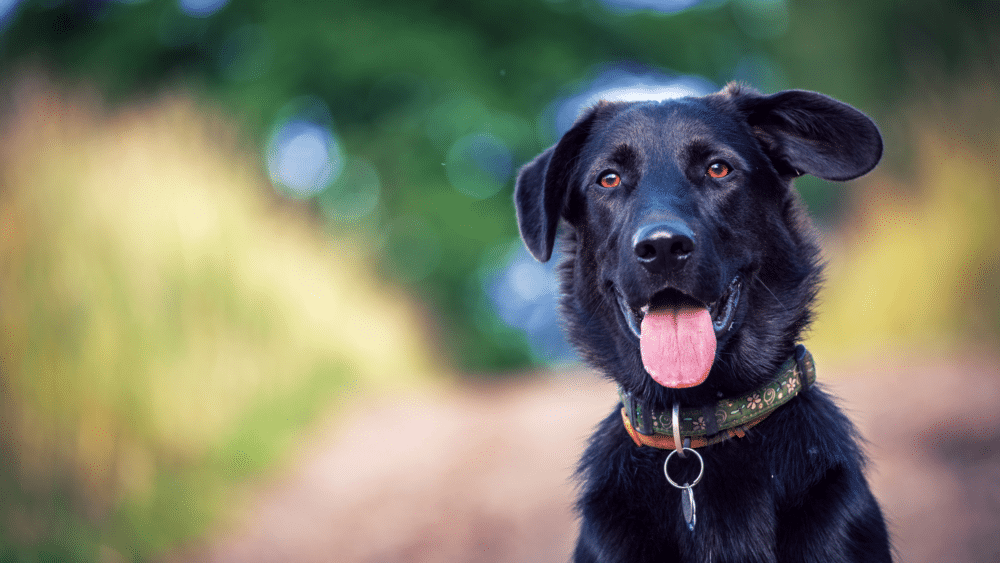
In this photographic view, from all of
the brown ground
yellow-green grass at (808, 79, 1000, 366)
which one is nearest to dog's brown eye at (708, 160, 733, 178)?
the brown ground

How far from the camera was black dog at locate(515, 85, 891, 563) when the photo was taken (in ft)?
6.64

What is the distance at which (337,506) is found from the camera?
5199mm

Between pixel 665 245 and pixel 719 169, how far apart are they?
Result: 57cm

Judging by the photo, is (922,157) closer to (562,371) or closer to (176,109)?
(562,371)

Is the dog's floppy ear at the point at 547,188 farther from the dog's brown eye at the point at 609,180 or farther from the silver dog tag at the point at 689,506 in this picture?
the silver dog tag at the point at 689,506

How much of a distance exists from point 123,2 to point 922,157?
13.6 m

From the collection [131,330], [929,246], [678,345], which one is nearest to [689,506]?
[678,345]

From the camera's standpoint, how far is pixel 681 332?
211 cm

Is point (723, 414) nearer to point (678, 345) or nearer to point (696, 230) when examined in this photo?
point (678, 345)

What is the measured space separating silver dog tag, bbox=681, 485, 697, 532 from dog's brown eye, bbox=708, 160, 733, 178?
1132 millimetres

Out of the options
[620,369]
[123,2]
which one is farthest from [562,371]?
[123,2]

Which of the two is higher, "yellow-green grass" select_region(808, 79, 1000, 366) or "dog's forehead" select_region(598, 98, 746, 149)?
"yellow-green grass" select_region(808, 79, 1000, 366)

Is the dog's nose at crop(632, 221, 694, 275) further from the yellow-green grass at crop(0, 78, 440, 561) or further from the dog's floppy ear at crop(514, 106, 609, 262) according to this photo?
the yellow-green grass at crop(0, 78, 440, 561)

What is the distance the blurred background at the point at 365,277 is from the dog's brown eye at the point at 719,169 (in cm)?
128
